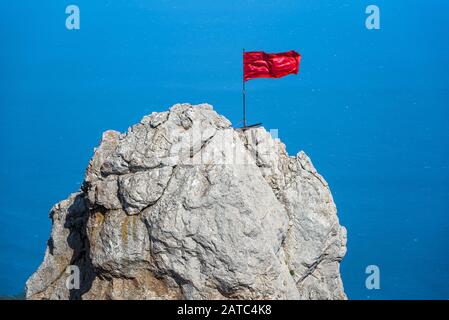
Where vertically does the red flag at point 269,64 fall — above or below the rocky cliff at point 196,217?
above

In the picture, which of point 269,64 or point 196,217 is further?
point 269,64

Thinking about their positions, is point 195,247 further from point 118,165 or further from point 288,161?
point 288,161

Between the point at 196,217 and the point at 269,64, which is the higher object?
the point at 269,64

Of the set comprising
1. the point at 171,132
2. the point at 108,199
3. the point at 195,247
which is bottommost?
the point at 195,247
